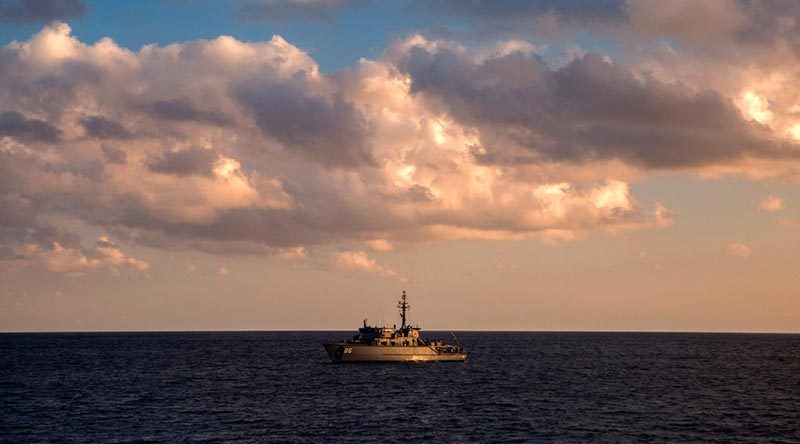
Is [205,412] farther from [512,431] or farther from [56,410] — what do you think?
[512,431]

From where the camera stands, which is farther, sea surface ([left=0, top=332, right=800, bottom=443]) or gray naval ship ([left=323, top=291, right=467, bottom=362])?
gray naval ship ([left=323, top=291, right=467, bottom=362])

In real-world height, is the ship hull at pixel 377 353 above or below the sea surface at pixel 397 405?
above

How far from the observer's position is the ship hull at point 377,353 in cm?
14675

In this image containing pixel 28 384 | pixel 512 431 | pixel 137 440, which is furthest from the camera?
pixel 28 384

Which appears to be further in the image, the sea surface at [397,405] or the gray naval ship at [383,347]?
the gray naval ship at [383,347]

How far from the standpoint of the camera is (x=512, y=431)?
75.8 metres

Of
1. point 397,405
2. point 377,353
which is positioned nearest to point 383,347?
point 377,353

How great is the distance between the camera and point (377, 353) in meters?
147

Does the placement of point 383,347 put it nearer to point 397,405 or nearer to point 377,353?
point 377,353

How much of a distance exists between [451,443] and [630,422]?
21784 mm

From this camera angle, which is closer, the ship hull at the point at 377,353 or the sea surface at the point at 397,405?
the sea surface at the point at 397,405

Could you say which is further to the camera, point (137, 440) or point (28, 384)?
point (28, 384)

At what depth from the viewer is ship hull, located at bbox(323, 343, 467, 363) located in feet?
481

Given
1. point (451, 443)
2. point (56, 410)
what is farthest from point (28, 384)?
point (451, 443)
